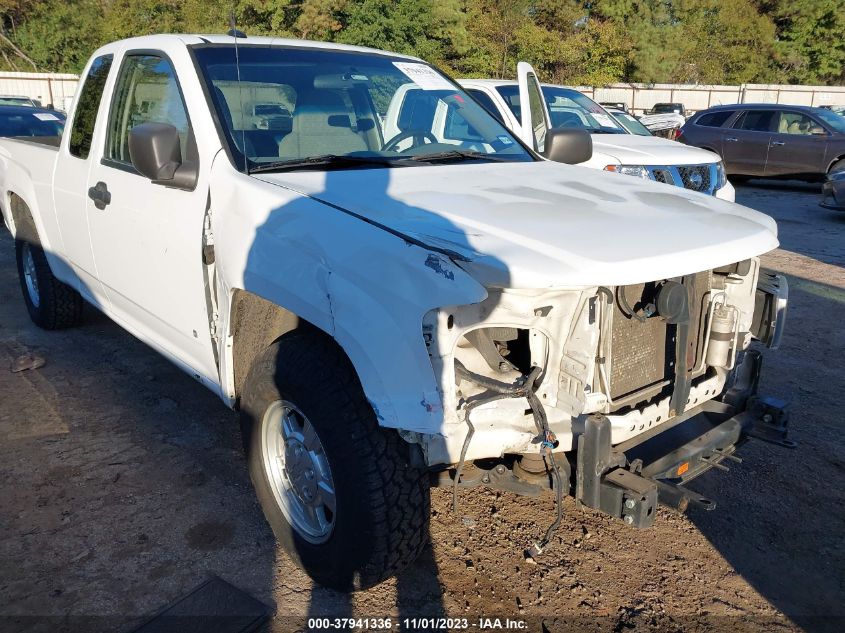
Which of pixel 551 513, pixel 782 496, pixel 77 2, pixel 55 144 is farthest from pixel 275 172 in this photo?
pixel 77 2

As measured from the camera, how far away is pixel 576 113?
10328 millimetres

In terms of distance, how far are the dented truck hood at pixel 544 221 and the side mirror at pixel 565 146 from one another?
0.86 m

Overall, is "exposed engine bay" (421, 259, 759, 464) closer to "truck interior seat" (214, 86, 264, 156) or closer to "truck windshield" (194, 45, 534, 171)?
"truck windshield" (194, 45, 534, 171)

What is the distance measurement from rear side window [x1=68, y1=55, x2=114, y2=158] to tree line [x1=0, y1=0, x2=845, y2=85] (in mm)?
26174

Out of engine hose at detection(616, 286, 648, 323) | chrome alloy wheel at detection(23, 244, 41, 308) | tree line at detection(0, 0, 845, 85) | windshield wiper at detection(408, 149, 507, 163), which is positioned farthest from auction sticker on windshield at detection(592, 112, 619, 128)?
tree line at detection(0, 0, 845, 85)

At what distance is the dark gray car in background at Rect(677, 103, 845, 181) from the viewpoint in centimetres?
1481

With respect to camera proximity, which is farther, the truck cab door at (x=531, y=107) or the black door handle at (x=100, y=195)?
the truck cab door at (x=531, y=107)

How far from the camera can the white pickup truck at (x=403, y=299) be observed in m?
2.38

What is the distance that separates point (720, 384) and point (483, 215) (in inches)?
51.7

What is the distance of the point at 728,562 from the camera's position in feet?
10.5

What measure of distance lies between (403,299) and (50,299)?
4.34 metres

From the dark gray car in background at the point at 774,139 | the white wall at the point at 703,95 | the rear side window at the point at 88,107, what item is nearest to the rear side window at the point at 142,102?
the rear side window at the point at 88,107

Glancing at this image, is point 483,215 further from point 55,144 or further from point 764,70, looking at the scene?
point 764,70

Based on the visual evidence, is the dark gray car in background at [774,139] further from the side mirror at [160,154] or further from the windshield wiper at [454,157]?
the side mirror at [160,154]
